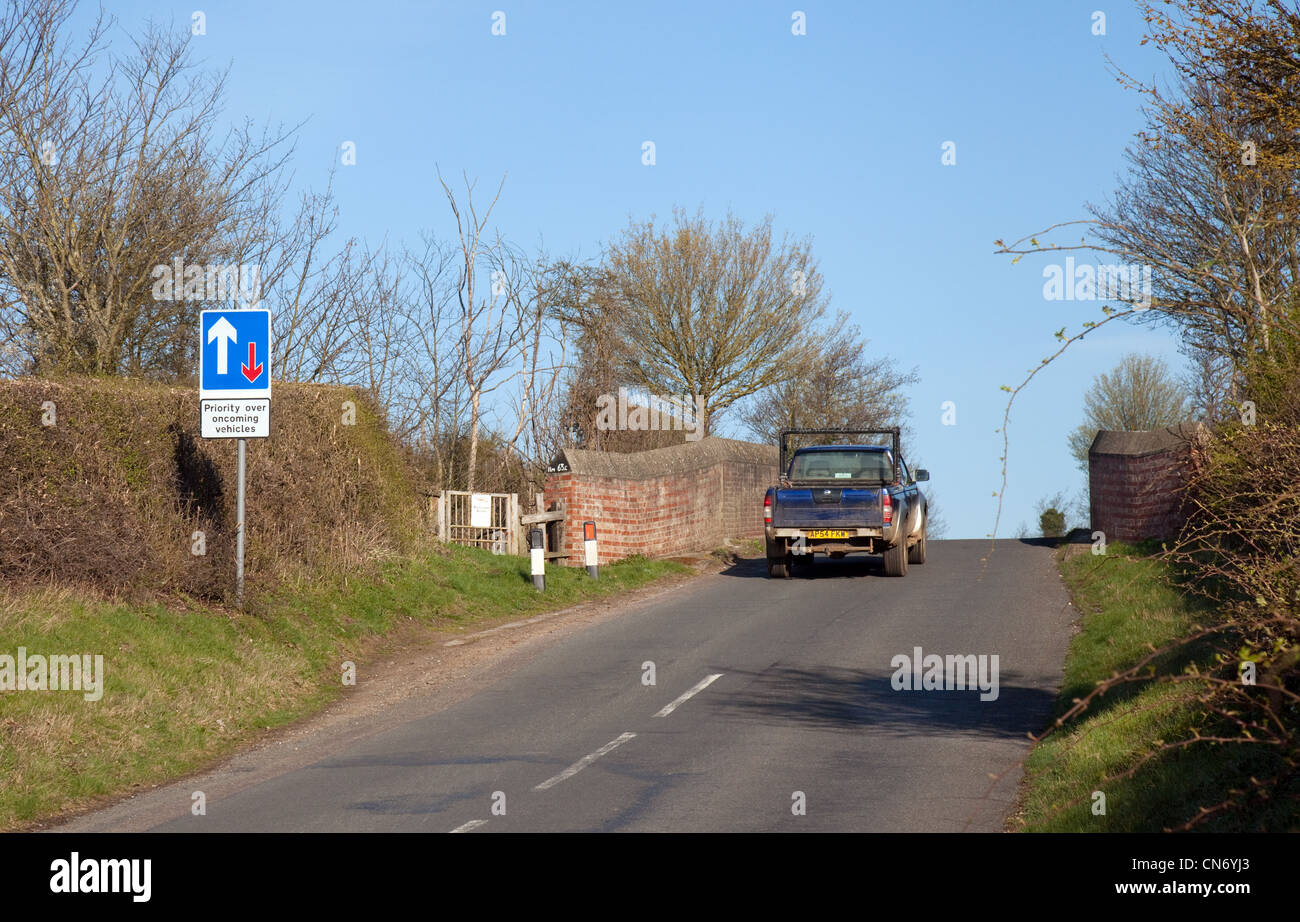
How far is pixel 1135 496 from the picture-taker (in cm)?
2408

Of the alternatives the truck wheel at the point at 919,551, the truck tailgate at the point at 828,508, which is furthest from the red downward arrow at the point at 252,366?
the truck wheel at the point at 919,551

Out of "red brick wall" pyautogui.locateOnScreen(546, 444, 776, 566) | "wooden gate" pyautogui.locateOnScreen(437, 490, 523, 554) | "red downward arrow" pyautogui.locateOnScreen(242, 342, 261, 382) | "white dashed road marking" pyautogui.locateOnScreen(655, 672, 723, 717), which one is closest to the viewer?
"white dashed road marking" pyautogui.locateOnScreen(655, 672, 723, 717)

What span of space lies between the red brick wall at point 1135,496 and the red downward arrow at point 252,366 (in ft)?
49.5

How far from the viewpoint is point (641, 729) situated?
10852 mm

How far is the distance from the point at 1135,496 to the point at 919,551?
4.36 m

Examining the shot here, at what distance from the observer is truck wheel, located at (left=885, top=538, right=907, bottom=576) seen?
70.5ft

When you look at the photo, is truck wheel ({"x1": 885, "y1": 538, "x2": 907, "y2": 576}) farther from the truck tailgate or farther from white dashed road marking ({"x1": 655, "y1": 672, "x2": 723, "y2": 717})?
white dashed road marking ({"x1": 655, "y1": 672, "x2": 723, "y2": 717})

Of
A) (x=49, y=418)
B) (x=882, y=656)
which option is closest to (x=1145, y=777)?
(x=882, y=656)

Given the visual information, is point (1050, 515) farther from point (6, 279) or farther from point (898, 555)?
point (6, 279)

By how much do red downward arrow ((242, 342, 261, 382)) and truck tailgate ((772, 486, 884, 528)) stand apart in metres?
10.0

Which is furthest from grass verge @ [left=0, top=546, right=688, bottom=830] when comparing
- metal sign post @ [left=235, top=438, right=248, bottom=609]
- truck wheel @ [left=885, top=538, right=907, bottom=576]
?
truck wheel @ [left=885, top=538, right=907, bottom=576]

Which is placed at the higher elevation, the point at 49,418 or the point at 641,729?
the point at 49,418

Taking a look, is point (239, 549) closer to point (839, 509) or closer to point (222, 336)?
point (222, 336)
